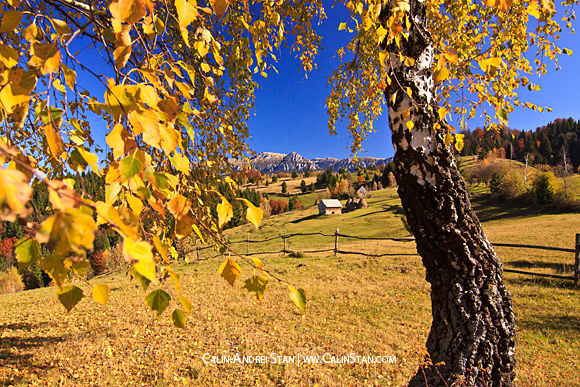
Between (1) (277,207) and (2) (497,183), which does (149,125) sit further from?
(1) (277,207)

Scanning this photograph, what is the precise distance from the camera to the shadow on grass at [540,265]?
828cm

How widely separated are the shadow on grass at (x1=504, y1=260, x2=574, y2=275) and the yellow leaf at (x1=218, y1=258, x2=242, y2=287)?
1076cm

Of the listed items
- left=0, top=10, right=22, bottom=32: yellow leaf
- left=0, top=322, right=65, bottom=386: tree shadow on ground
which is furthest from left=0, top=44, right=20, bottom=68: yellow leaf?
left=0, top=322, right=65, bottom=386: tree shadow on ground

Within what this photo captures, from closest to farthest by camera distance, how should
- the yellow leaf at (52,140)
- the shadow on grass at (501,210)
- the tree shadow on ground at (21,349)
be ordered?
the yellow leaf at (52,140)
the tree shadow on ground at (21,349)
the shadow on grass at (501,210)

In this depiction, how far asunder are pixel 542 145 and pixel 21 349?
327 feet

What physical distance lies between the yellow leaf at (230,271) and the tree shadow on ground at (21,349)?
4126 mm

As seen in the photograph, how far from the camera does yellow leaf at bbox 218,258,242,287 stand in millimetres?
950

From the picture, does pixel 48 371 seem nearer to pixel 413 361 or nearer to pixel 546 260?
pixel 413 361

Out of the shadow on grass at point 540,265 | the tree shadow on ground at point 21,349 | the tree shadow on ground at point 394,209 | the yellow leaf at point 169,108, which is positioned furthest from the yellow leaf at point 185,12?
the tree shadow on ground at point 394,209

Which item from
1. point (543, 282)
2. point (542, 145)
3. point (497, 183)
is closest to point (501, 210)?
point (497, 183)

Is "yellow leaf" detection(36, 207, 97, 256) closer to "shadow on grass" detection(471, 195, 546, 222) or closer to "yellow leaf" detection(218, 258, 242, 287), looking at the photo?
"yellow leaf" detection(218, 258, 242, 287)

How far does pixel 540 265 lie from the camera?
29.1 feet

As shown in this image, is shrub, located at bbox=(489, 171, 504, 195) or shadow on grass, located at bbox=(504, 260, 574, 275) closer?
shadow on grass, located at bbox=(504, 260, 574, 275)

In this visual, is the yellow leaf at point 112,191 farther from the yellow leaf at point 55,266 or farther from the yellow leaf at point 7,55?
the yellow leaf at point 7,55
